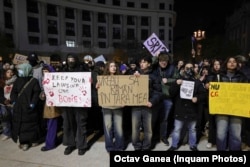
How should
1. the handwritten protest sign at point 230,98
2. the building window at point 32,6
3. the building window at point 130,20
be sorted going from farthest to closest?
1. the building window at point 130,20
2. the building window at point 32,6
3. the handwritten protest sign at point 230,98

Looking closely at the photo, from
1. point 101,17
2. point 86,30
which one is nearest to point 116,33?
point 101,17

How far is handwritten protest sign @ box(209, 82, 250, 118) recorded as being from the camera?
185 inches

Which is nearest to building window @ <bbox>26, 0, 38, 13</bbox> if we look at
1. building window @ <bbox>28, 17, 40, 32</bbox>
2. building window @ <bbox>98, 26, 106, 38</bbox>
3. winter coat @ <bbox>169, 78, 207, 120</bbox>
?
building window @ <bbox>28, 17, 40, 32</bbox>

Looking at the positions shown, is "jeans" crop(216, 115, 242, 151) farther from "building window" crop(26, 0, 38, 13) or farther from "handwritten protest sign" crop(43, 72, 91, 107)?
"building window" crop(26, 0, 38, 13)

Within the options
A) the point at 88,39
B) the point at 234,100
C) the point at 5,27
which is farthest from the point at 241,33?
the point at 234,100

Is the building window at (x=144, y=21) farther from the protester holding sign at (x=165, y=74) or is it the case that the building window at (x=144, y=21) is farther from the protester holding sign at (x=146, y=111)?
the protester holding sign at (x=146, y=111)

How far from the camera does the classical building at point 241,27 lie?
64.2 metres

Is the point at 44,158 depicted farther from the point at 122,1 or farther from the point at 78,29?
the point at 122,1

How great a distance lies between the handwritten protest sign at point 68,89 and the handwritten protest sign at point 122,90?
270 millimetres

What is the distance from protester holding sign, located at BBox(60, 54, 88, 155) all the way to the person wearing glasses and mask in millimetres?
1688

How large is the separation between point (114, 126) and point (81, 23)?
211 feet

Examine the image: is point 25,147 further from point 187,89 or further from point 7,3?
point 7,3

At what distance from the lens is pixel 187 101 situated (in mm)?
5215

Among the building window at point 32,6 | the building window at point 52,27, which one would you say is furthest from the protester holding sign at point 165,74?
the building window at point 52,27
